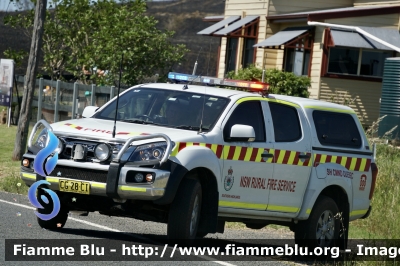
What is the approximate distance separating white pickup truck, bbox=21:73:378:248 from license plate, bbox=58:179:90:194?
0.01m

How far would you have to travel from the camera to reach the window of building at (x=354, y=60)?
29109 mm

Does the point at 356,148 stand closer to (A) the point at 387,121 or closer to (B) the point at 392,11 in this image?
(A) the point at 387,121

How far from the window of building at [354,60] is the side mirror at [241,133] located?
19.6m

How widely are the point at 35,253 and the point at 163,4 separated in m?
60.2

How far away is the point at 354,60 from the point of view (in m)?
29.2

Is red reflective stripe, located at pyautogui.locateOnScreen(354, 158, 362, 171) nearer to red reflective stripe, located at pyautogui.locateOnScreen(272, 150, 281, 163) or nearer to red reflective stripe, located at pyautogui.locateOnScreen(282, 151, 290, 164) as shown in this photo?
red reflective stripe, located at pyautogui.locateOnScreen(282, 151, 290, 164)

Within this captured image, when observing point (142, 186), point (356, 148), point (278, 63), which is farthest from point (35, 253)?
point (278, 63)

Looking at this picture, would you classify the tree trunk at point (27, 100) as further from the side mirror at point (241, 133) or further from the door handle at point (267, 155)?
the side mirror at point (241, 133)

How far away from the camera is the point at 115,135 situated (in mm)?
9281

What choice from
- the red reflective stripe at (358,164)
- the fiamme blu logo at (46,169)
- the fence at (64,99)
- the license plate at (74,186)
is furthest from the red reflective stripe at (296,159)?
the fence at (64,99)

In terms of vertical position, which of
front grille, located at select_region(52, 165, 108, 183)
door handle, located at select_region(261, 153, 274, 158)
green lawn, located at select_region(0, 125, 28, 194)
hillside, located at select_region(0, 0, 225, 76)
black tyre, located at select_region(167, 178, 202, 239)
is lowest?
green lawn, located at select_region(0, 125, 28, 194)

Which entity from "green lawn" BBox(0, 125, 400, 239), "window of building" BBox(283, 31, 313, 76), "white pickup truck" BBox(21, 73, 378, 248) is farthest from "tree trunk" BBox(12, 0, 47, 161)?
"window of building" BBox(283, 31, 313, 76)

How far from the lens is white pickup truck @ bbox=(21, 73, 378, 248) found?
359 inches

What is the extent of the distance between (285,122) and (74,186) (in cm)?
286
